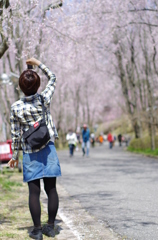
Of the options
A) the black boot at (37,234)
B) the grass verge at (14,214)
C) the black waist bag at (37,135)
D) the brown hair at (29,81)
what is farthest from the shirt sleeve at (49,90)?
the grass verge at (14,214)

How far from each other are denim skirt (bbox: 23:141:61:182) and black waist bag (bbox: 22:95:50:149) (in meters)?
0.10

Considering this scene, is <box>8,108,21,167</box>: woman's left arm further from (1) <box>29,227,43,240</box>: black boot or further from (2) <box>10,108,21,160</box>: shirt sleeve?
(1) <box>29,227,43,240</box>: black boot

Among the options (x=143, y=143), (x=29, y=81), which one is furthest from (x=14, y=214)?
(x=143, y=143)

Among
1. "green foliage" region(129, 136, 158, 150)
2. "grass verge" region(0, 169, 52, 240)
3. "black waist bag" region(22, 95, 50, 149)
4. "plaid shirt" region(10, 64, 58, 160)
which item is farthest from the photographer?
"green foliage" region(129, 136, 158, 150)

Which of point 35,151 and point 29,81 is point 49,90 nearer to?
point 29,81

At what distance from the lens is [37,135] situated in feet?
12.9

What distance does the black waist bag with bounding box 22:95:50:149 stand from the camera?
395cm

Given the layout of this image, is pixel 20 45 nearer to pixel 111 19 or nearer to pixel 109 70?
pixel 111 19

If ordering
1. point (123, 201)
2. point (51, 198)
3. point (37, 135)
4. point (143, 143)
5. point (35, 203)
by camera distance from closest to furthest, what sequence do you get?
point (37, 135), point (35, 203), point (51, 198), point (123, 201), point (143, 143)

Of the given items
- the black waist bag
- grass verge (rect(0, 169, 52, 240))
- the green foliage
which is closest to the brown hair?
the black waist bag

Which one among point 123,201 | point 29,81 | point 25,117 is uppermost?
point 29,81

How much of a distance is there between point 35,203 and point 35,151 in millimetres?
519

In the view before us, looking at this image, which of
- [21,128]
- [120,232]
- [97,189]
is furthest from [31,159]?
[97,189]

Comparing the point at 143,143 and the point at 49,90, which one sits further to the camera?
the point at 143,143
